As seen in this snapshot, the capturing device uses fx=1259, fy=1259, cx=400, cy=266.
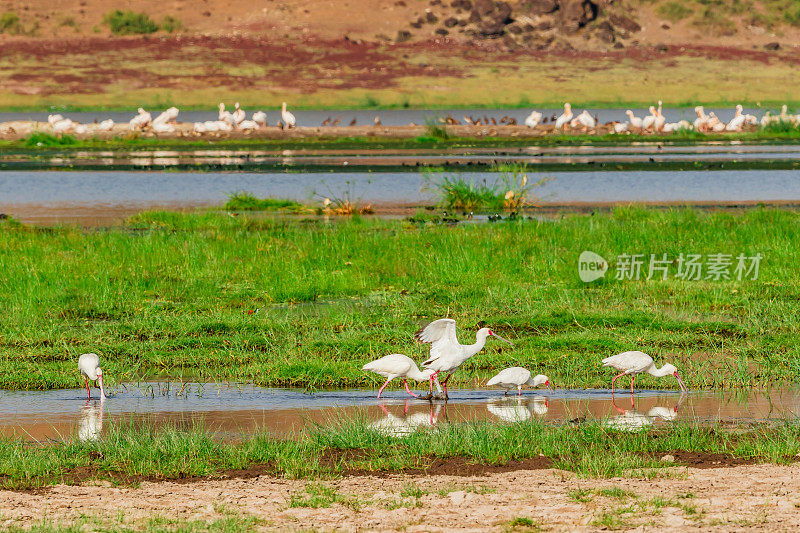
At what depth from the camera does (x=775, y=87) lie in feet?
317

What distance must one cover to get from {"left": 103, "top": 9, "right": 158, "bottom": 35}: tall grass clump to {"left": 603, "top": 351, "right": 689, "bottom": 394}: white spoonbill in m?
110

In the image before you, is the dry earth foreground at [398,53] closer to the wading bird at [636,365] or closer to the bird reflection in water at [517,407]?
the wading bird at [636,365]

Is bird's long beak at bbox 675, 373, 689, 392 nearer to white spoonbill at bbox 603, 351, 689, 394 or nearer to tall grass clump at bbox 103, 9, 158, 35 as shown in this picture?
white spoonbill at bbox 603, 351, 689, 394

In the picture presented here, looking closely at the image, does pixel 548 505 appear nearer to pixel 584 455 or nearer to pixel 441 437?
pixel 584 455

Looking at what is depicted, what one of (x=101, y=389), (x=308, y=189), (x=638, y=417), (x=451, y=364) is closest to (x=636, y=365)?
(x=638, y=417)

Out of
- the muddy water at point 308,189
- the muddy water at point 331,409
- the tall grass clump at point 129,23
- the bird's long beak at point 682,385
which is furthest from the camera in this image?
the tall grass clump at point 129,23

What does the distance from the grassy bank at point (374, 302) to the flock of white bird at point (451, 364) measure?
61 cm

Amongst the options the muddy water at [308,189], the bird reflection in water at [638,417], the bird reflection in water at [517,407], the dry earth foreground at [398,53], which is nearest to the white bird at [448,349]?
the bird reflection in water at [517,407]

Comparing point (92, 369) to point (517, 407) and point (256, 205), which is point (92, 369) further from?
point (256, 205)

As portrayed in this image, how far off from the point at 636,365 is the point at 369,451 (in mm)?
2666

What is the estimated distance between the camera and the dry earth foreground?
9362cm

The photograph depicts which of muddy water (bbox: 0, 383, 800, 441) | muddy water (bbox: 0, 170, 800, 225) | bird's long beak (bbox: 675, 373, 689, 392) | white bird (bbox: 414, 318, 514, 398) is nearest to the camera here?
muddy water (bbox: 0, 383, 800, 441)

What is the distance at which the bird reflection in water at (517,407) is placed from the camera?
9.30m

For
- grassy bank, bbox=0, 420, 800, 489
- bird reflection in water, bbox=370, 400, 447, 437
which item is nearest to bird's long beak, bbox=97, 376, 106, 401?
grassy bank, bbox=0, 420, 800, 489
